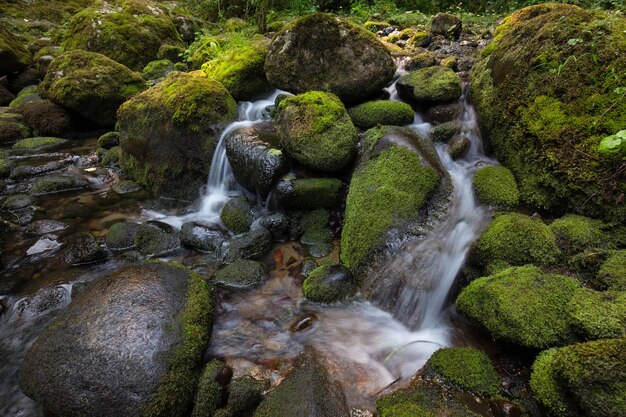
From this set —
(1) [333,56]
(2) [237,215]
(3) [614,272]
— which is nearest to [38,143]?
(2) [237,215]

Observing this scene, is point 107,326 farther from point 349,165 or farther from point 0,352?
point 349,165

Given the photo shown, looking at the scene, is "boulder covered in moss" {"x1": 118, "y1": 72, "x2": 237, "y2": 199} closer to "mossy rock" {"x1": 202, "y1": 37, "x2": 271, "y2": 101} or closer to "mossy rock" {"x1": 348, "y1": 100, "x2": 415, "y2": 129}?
"mossy rock" {"x1": 202, "y1": 37, "x2": 271, "y2": 101}

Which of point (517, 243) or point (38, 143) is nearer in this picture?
point (517, 243)

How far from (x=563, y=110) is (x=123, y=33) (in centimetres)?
1410

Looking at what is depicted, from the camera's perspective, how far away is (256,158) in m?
5.82

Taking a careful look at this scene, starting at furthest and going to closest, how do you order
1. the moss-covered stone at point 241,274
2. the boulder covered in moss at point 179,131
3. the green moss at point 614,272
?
the boulder covered in moss at point 179,131, the moss-covered stone at point 241,274, the green moss at point 614,272

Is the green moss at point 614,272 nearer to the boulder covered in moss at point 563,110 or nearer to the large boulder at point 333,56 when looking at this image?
the boulder covered in moss at point 563,110

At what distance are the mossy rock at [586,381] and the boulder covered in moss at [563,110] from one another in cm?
194

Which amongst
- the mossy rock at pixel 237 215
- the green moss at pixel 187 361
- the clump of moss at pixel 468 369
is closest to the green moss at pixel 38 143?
the mossy rock at pixel 237 215

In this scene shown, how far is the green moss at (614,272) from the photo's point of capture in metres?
3.01

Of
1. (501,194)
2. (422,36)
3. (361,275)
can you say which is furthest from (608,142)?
(422,36)

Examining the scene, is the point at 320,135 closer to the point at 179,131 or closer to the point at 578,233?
the point at 179,131

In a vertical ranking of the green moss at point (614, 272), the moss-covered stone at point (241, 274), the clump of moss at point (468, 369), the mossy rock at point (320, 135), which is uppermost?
the mossy rock at point (320, 135)

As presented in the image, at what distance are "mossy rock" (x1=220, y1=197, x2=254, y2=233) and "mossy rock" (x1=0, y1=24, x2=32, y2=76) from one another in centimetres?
1182
